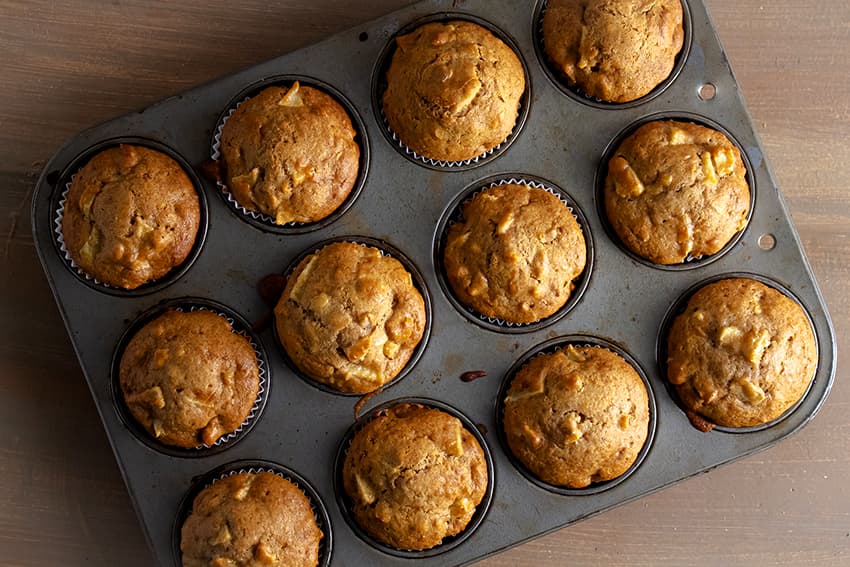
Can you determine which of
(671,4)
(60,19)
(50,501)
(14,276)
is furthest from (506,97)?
(50,501)

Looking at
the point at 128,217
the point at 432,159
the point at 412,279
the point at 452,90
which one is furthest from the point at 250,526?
the point at 452,90

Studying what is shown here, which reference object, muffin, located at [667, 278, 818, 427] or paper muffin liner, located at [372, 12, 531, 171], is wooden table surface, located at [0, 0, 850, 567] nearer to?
paper muffin liner, located at [372, 12, 531, 171]

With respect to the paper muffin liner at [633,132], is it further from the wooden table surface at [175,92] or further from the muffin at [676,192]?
the wooden table surface at [175,92]

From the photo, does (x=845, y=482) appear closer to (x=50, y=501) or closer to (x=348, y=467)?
(x=348, y=467)

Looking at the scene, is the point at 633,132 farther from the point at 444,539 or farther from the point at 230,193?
the point at 444,539

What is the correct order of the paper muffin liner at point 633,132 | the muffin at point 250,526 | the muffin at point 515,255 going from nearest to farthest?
the muffin at point 250,526 → the muffin at point 515,255 → the paper muffin liner at point 633,132

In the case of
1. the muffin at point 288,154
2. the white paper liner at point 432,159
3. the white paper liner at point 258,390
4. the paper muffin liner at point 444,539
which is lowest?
the paper muffin liner at point 444,539

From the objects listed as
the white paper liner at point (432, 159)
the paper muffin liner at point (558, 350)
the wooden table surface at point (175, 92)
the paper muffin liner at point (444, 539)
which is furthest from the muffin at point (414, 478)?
the white paper liner at point (432, 159)

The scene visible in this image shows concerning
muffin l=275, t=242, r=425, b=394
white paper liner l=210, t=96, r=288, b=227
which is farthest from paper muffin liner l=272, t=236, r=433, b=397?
white paper liner l=210, t=96, r=288, b=227
